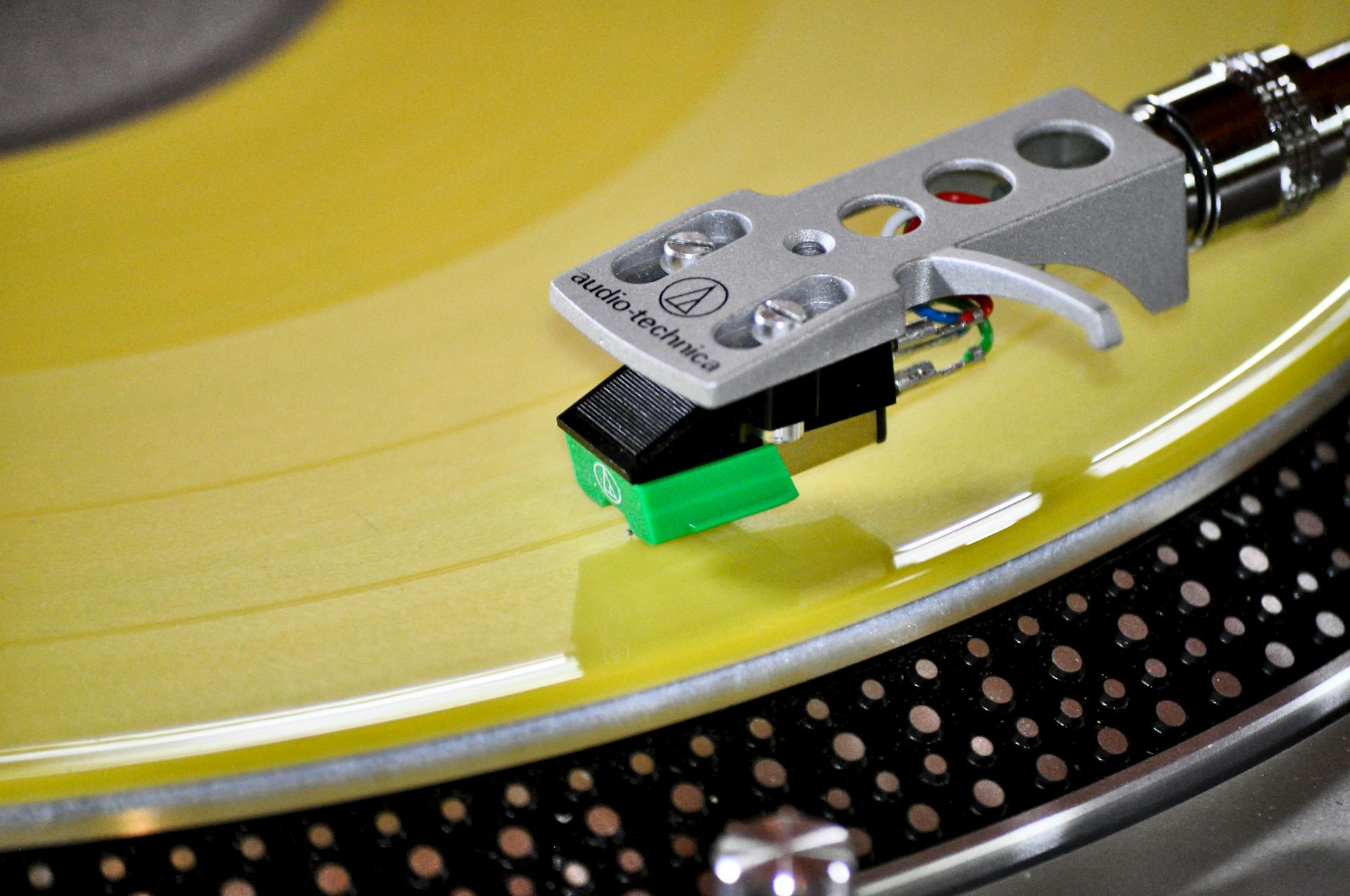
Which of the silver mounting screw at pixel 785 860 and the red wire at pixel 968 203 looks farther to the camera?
the red wire at pixel 968 203

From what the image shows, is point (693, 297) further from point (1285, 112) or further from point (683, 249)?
point (1285, 112)

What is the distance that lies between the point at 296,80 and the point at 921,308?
1.23 ft

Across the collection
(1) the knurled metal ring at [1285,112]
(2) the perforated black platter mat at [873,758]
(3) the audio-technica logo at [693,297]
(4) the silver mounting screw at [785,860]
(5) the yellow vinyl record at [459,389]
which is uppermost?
(1) the knurled metal ring at [1285,112]

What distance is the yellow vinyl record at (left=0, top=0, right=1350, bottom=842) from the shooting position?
450mm

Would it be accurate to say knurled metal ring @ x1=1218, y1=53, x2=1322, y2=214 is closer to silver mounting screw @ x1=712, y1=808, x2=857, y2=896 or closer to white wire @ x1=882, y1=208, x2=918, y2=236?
white wire @ x1=882, y1=208, x2=918, y2=236

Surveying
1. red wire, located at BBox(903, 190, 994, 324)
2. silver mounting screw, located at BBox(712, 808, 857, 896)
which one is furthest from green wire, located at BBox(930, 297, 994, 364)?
silver mounting screw, located at BBox(712, 808, 857, 896)

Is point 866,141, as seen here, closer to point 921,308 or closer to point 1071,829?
point 921,308

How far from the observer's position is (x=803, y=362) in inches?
16.7

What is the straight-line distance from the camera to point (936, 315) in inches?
20.1

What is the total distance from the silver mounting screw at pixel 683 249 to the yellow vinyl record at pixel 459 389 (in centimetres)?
9

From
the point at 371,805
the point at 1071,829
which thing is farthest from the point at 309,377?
the point at 1071,829

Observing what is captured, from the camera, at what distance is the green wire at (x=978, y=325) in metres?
0.52

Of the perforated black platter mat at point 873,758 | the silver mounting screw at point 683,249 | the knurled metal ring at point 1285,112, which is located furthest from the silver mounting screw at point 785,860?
the knurled metal ring at point 1285,112

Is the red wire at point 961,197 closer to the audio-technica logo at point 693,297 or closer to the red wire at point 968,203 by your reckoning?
the red wire at point 968,203
